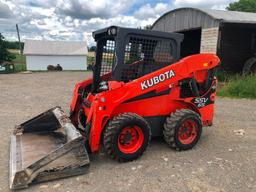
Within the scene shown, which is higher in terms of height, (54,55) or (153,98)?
(54,55)

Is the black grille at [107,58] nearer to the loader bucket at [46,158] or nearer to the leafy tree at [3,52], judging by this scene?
the loader bucket at [46,158]

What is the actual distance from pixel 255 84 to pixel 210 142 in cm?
645

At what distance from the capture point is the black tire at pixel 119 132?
412 cm

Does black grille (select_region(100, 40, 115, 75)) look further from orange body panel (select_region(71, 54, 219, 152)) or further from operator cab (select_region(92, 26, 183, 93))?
orange body panel (select_region(71, 54, 219, 152))

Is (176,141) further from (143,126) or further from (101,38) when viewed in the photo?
(101,38)

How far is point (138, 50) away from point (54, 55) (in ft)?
126

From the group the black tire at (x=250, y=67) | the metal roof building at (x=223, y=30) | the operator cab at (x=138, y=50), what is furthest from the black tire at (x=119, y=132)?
the black tire at (x=250, y=67)

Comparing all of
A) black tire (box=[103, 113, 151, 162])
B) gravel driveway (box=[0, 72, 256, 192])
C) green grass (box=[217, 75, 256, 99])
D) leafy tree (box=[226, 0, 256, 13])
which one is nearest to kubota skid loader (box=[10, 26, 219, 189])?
black tire (box=[103, 113, 151, 162])

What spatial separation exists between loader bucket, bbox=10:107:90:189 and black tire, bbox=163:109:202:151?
1515 mm

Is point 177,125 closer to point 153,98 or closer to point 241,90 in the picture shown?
point 153,98

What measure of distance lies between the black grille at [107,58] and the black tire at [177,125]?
58.7 inches

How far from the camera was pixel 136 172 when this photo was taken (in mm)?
4059

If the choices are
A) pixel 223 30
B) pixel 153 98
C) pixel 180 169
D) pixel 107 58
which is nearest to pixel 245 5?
pixel 223 30

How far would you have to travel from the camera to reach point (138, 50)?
185 inches
